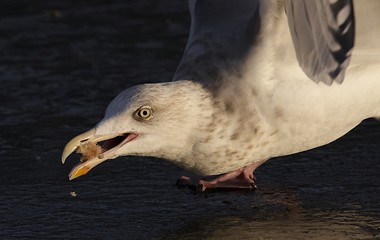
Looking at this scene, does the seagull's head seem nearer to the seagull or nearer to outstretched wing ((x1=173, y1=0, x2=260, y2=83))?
the seagull

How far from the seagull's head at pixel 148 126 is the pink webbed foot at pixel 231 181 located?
0.44 m

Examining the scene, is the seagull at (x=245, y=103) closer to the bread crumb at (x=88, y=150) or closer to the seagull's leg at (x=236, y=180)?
the bread crumb at (x=88, y=150)

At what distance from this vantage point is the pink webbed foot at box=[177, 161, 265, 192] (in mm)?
5105

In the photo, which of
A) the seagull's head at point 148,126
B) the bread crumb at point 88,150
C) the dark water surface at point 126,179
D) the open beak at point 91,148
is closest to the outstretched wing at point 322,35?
the seagull's head at point 148,126

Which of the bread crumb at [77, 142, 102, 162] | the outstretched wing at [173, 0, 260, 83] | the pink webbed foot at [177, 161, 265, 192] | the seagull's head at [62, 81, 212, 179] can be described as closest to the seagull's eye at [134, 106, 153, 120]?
the seagull's head at [62, 81, 212, 179]

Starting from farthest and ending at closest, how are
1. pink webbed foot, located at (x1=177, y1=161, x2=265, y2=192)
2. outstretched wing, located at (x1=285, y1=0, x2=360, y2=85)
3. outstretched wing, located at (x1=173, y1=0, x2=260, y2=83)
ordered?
pink webbed foot, located at (x1=177, y1=161, x2=265, y2=192) < outstretched wing, located at (x1=173, y1=0, x2=260, y2=83) < outstretched wing, located at (x1=285, y1=0, x2=360, y2=85)

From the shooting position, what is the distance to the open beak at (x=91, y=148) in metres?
4.51

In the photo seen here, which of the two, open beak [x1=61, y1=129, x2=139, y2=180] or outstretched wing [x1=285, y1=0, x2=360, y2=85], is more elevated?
outstretched wing [x1=285, y1=0, x2=360, y2=85]

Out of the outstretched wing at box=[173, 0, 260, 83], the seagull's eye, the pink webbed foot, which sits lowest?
the pink webbed foot

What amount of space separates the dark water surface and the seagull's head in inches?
11.4

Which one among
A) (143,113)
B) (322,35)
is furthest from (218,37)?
(322,35)

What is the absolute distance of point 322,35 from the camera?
4.34 m

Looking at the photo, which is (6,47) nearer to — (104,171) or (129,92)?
(104,171)

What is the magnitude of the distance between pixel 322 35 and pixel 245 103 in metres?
0.54
